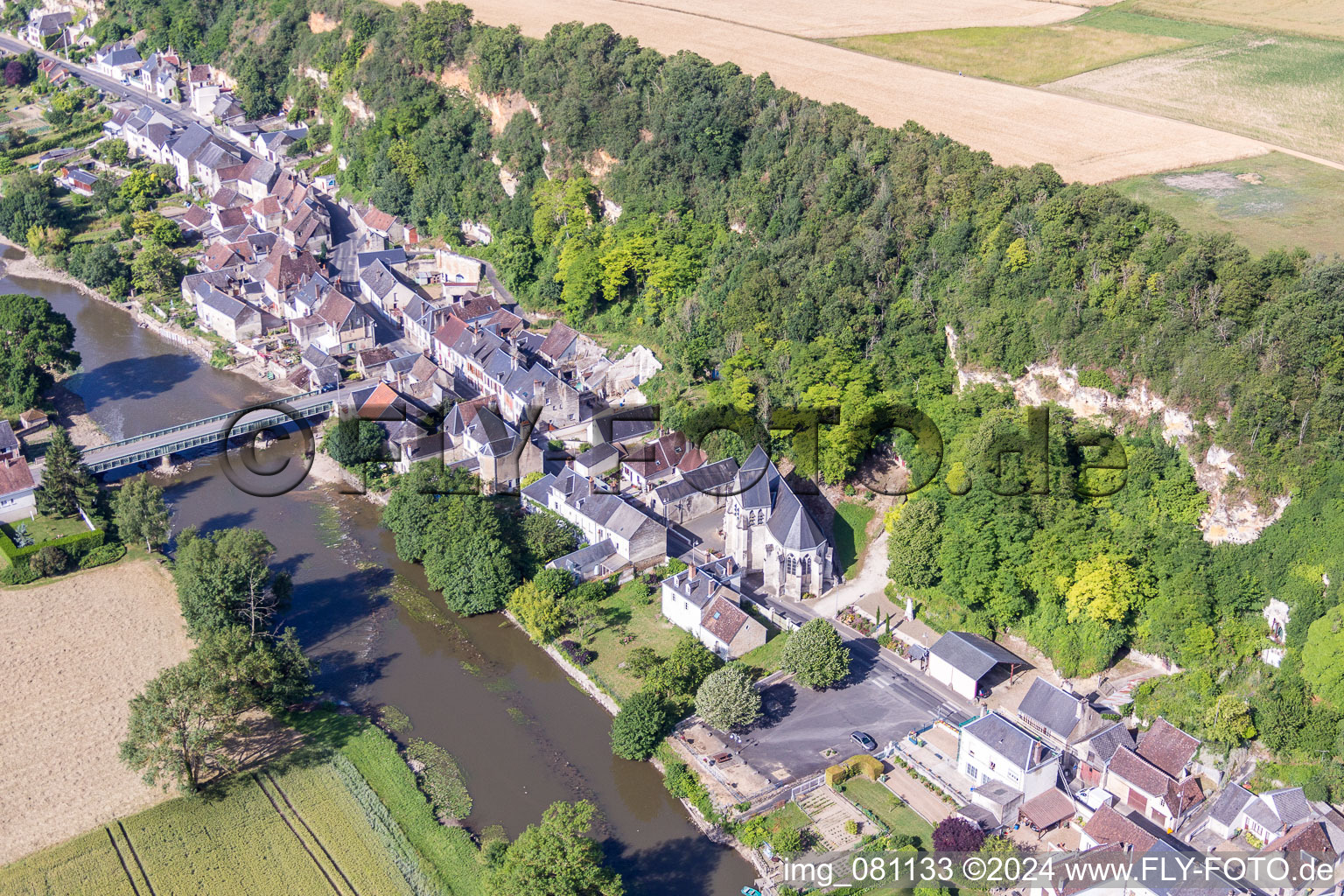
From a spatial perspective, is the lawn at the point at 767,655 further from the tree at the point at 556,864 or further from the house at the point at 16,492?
the house at the point at 16,492

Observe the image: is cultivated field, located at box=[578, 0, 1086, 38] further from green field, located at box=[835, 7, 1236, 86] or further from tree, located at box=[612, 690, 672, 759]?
tree, located at box=[612, 690, 672, 759]

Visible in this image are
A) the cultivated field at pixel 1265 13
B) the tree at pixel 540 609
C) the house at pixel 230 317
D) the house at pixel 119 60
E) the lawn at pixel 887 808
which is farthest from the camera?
the house at pixel 119 60

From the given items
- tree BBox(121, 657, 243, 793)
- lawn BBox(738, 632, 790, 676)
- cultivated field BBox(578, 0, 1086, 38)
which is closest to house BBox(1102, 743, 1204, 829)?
lawn BBox(738, 632, 790, 676)

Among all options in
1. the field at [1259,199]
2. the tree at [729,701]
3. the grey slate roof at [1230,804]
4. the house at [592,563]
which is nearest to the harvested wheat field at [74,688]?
the house at [592,563]

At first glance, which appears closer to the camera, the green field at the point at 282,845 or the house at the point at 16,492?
the green field at the point at 282,845

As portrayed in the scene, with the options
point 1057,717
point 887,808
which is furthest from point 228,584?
point 1057,717

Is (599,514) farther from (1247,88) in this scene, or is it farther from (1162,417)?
(1247,88)

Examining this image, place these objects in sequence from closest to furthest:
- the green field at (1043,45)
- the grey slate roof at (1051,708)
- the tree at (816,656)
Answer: the grey slate roof at (1051,708), the tree at (816,656), the green field at (1043,45)
